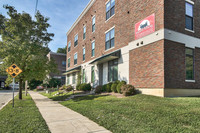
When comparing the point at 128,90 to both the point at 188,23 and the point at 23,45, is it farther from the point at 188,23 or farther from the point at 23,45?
the point at 23,45

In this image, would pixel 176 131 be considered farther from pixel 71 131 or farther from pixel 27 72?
pixel 27 72

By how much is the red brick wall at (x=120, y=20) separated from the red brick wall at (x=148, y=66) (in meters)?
1.52

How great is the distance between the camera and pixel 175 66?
11070 mm

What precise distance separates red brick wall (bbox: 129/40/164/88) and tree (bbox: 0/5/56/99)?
337 inches

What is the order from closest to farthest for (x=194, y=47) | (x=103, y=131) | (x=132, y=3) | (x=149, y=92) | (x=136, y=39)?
(x=103, y=131) < (x=149, y=92) < (x=194, y=47) < (x=136, y=39) < (x=132, y=3)

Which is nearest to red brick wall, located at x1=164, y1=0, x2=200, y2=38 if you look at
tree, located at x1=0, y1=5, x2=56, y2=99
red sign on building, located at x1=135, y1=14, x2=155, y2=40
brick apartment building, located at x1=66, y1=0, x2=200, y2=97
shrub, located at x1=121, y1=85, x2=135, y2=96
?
brick apartment building, located at x1=66, y1=0, x2=200, y2=97

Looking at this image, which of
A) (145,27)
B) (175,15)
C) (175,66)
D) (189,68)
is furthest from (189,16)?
(175,66)

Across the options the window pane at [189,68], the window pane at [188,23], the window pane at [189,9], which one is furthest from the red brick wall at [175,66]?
the window pane at [189,9]

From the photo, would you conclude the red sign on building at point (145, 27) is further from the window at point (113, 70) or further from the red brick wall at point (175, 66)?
the window at point (113, 70)

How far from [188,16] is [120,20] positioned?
5.95 metres

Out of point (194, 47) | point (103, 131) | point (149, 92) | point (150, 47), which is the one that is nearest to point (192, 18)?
point (194, 47)

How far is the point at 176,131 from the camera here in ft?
15.8

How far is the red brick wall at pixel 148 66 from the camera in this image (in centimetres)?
1073

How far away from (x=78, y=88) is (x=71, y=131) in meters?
16.4
